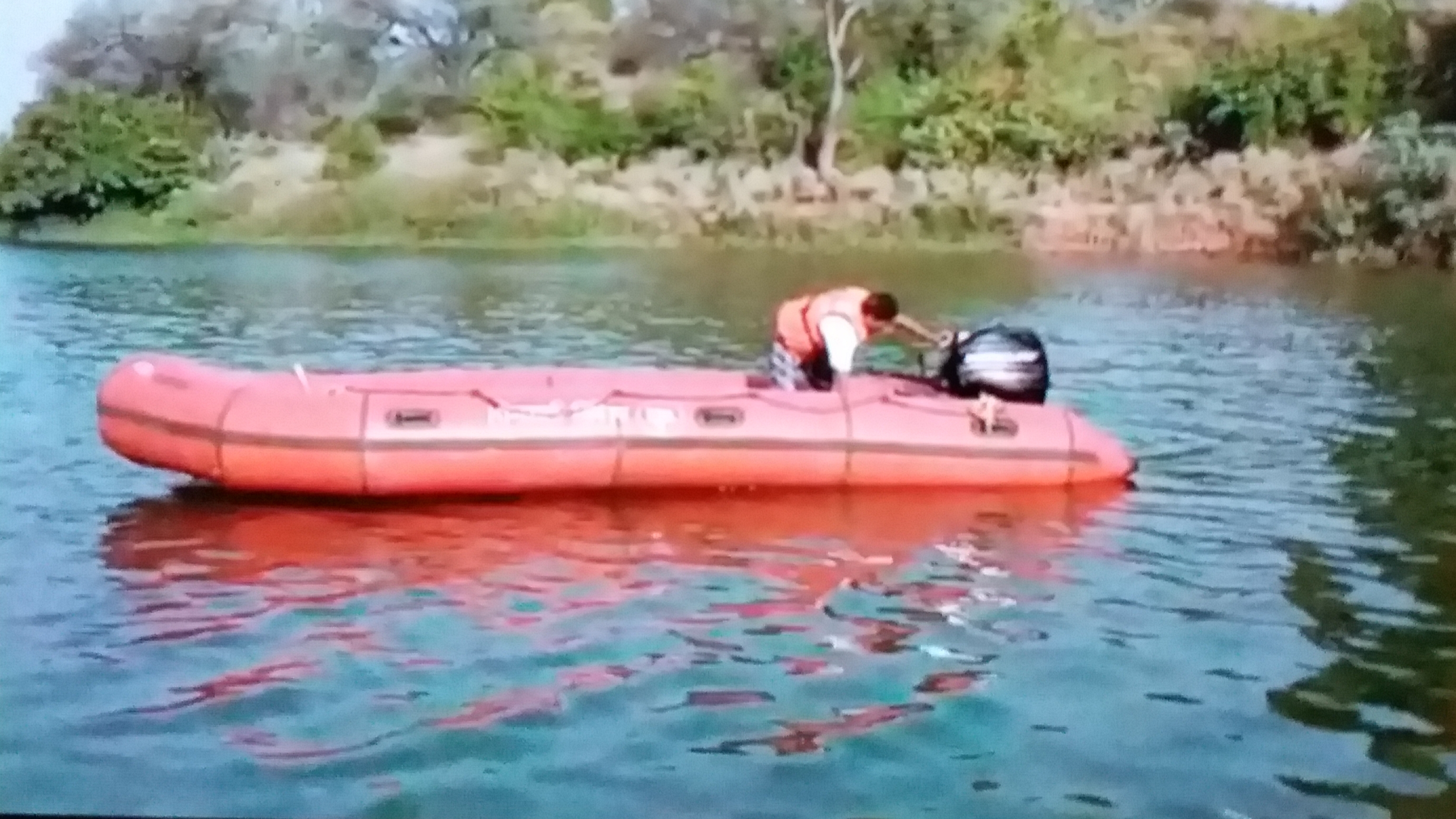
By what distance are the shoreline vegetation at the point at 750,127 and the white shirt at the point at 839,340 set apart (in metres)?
0.15

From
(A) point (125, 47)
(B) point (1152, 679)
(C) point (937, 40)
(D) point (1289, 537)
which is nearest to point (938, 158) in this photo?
(C) point (937, 40)

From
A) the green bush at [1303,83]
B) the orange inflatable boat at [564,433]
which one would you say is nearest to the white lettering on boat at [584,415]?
the orange inflatable boat at [564,433]

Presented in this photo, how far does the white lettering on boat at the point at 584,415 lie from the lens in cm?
351

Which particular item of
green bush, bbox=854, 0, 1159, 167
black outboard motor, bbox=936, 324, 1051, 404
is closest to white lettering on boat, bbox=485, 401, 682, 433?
black outboard motor, bbox=936, 324, 1051, 404

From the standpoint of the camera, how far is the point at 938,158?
11.0 ft

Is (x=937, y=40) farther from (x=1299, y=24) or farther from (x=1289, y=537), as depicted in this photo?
(x=1289, y=537)

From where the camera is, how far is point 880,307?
3.43 meters

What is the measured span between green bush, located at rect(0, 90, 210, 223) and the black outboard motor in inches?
56.2

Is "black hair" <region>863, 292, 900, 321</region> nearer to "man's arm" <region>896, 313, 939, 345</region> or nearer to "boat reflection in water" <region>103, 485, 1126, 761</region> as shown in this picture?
"man's arm" <region>896, 313, 939, 345</region>

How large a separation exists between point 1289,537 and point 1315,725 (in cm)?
72

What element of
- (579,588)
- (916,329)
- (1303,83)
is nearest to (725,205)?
(916,329)

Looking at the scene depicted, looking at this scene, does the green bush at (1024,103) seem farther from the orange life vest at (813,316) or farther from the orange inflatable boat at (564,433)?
the orange inflatable boat at (564,433)

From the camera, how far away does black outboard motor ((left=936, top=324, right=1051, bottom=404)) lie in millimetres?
3508

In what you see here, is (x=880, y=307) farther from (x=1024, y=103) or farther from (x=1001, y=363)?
(x=1024, y=103)
